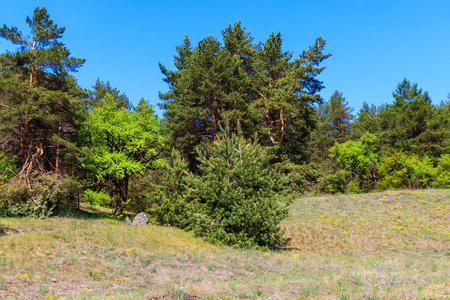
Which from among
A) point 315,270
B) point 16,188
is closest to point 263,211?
point 315,270

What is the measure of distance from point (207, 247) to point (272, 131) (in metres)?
22.0

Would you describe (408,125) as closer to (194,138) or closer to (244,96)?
(244,96)

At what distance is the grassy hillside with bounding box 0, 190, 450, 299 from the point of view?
604 centimetres

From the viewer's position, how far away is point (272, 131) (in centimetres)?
3303

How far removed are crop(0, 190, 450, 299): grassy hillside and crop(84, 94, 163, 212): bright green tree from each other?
305 inches

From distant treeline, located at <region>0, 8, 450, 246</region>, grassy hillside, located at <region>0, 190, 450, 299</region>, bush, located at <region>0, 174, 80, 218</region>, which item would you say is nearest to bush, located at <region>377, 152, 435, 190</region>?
distant treeline, located at <region>0, 8, 450, 246</region>

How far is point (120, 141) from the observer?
30672 millimetres

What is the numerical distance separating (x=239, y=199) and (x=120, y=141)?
68.2ft

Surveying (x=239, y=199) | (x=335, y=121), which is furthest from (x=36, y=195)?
(x=335, y=121)

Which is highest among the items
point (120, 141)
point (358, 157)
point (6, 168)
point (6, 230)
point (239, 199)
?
point (358, 157)

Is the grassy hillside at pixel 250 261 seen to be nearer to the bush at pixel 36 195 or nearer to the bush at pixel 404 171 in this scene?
the bush at pixel 36 195

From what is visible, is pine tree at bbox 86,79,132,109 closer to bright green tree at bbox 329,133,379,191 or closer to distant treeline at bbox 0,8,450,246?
distant treeline at bbox 0,8,450,246

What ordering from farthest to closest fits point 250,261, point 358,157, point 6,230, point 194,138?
point 358,157, point 194,138, point 6,230, point 250,261

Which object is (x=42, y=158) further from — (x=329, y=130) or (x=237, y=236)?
(x=329, y=130)
